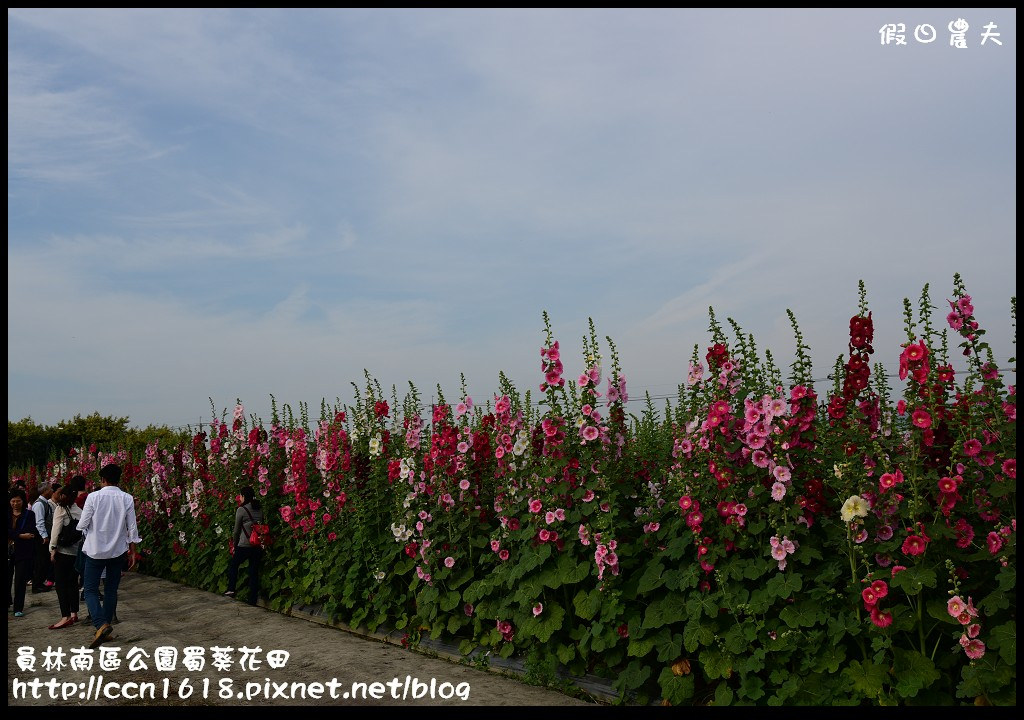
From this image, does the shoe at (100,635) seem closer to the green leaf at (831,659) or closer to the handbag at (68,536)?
the handbag at (68,536)

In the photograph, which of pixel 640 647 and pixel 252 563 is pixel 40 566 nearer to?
pixel 252 563

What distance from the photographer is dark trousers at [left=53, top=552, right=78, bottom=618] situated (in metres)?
10.2

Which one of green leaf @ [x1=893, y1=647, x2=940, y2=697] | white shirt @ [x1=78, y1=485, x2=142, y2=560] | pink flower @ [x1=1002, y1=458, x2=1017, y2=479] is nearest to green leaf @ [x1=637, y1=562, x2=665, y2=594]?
green leaf @ [x1=893, y1=647, x2=940, y2=697]

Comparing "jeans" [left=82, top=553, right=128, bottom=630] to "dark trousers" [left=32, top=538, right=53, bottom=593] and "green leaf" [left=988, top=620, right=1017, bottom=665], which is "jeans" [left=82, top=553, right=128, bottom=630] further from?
"green leaf" [left=988, top=620, right=1017, bottom=665]

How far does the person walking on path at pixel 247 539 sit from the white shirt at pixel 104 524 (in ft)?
5.82

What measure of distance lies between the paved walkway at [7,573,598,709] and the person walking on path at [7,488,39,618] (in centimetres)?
130

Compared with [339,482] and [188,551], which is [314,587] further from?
[188,551]

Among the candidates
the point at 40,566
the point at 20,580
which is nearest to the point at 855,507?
the point at 20,580

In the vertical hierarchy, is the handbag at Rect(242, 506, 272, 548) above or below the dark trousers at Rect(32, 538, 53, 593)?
above

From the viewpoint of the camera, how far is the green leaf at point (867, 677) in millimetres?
4918

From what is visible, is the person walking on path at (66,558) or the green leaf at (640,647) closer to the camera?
the green leaf at (640,647)

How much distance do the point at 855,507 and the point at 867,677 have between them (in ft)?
3.29

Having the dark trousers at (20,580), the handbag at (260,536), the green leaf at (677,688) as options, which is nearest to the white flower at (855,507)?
the green leaf at (677,688)

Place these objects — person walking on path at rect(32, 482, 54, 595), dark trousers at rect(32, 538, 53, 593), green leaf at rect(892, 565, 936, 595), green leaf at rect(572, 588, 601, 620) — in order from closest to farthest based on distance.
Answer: green leaf at rect(892, 565, 936, 595)
green leaf at rect(572, 588, 601, 620)
person walking on path at rect(32, 482, 54, 595)
dark trousers at rect(32, 538, 53, 593)
